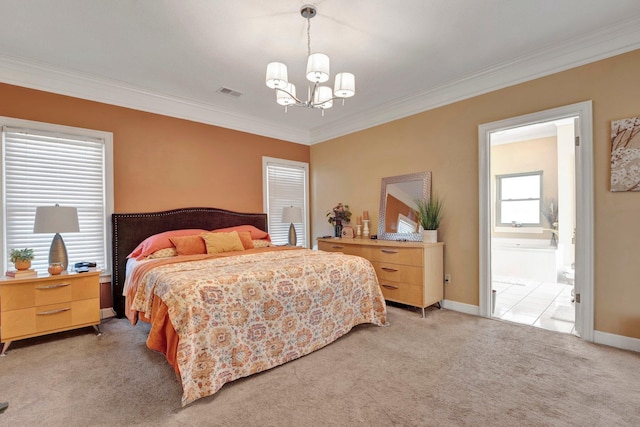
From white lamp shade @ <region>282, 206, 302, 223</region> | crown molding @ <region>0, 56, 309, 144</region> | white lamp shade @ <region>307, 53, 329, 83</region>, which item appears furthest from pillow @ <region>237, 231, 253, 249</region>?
white lamp shade @ <region>307, 53, 329, 83</region>

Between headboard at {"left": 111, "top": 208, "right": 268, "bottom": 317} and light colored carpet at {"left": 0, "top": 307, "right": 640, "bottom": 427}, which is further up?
headboard at {"left": 111, "top": 208, "right": 268, "bottom": 317}

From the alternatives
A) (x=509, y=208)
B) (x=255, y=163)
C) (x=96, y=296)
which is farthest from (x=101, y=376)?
(x=509, y=208)

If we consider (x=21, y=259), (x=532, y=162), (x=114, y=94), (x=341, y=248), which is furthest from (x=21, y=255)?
(x=532, y=162)

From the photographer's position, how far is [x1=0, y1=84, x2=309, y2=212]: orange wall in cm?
318

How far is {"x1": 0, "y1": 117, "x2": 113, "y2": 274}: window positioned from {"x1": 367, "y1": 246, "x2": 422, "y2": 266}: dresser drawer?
3.16m

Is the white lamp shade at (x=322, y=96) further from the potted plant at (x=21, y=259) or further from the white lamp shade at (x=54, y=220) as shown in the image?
the potted plant at (x=21, y=259)

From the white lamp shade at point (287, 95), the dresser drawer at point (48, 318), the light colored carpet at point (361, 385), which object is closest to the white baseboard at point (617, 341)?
the light colored carpet at point (361, 385)

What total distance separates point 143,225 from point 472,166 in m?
3.97

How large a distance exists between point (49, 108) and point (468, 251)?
15.9 feet

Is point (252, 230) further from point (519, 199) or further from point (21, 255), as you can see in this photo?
point (519, 199)

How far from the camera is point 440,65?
3.13m

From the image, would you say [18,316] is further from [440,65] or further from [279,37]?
[440,65]

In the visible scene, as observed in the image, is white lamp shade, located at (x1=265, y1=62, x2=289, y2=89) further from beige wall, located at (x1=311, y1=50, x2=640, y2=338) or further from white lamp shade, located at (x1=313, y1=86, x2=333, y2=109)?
beige wall, located at (x1=311, y1=50, x2=640, y2=338)

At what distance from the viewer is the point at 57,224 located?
2.76 meters
